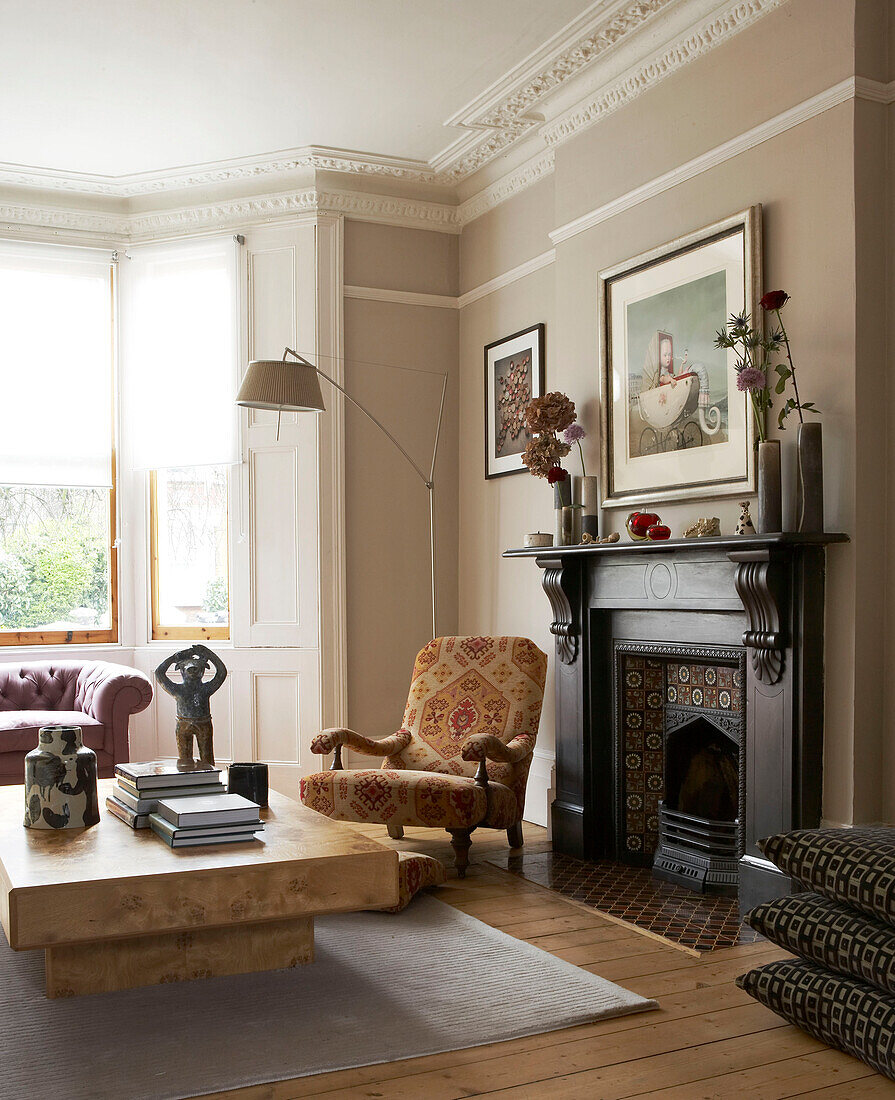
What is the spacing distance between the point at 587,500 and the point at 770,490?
118 cm

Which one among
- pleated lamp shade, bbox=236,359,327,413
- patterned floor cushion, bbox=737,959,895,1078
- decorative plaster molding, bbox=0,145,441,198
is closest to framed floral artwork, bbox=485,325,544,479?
decorative plaster molding, bbox=0,145,441,198

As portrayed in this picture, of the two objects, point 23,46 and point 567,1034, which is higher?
point 23,46

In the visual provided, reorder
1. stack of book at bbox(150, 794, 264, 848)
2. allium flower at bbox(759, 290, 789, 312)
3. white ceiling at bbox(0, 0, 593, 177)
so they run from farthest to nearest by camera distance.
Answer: white ceiling at bbox(0, 0, 593, 177) < allium flower at bbox(759, 290, 789, 312) < stack of book at bbox(150, 794, 264, 848)

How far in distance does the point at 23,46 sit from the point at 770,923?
424 cm

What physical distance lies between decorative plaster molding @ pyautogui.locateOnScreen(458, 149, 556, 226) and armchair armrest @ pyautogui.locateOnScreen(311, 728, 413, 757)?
2743 millimetres

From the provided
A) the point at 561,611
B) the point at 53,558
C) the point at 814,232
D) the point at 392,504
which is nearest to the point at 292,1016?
the point at 561,611

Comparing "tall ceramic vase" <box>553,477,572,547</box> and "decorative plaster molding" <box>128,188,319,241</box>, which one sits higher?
"decorative plaster molding" <box>128,188,319,241</box>

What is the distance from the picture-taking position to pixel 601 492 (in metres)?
4.45

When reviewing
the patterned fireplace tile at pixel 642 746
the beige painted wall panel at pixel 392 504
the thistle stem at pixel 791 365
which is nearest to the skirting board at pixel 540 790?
the patterned fireplace tile at pixel 642 746

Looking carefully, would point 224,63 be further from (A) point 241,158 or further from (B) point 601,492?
(B) point 601,492

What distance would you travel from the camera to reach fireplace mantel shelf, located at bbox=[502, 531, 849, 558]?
3.25 meters

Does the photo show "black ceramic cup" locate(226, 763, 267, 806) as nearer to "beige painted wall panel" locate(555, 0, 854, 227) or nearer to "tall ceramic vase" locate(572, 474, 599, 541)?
"tall ceramic vase" locate(572, 474, 599, 541)

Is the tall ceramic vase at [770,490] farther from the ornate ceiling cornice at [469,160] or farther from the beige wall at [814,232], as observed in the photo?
the ornate ceiling cornice at [469,160]

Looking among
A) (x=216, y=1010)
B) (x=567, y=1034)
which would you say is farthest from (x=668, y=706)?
(x=216, y=1010)
